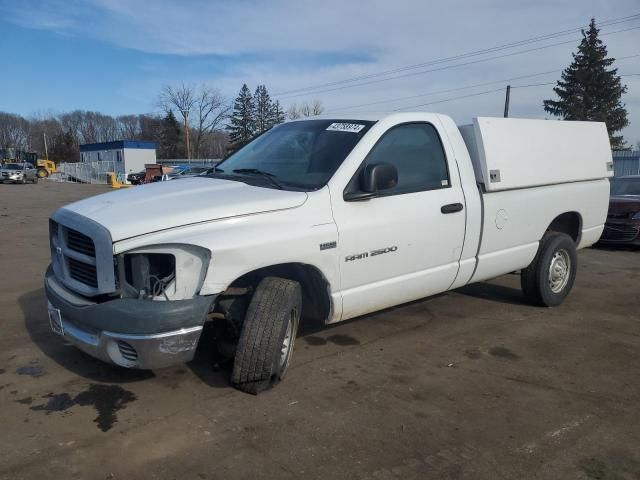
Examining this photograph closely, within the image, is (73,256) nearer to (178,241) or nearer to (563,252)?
(178,241)

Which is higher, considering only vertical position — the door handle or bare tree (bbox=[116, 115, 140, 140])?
bare tree (bbox=[116, 115, 140, 140])

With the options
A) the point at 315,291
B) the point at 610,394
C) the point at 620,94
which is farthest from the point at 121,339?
the point at 620,94

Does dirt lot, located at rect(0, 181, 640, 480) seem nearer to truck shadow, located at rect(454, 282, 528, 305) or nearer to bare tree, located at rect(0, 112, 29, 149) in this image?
truck shadow, located at rect(454, 282, 528, 305)

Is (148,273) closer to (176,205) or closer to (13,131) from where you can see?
(176,205)

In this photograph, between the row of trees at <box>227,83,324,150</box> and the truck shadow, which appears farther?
the row of trees at <box>227,83,324,150</box>

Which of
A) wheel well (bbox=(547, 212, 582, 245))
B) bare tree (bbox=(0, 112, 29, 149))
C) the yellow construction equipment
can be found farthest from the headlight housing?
bare tree (bbox=(0, 112, 29, 149))

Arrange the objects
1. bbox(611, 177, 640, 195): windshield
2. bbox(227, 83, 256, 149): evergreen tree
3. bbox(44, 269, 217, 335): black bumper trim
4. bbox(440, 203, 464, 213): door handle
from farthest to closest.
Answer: bbox(227, 83, 256, 149): evergreen tree → bbox(611, 177, 640, 195): windshield → bbox(440, 203, 464, 213): door handle → bbox(44, 269, 217, 335): black bumper trim

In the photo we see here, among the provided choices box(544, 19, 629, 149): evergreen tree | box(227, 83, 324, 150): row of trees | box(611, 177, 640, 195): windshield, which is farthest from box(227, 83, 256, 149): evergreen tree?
box(611, 177, 640, 195): windshield

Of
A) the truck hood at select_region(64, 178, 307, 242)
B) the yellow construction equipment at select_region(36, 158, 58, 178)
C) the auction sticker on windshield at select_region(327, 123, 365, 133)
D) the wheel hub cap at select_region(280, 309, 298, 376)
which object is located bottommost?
the yellow construction equipment at select_region(36, 158, 58, 178)

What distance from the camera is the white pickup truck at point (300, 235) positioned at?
126 inches

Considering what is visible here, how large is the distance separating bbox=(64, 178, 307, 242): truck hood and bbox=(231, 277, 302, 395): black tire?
549 mm

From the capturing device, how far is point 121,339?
3168 mm

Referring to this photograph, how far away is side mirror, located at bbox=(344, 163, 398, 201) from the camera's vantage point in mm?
3848

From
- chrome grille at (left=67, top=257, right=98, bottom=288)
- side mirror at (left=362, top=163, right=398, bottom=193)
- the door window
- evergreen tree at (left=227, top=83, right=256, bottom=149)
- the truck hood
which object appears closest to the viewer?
the truck hood
